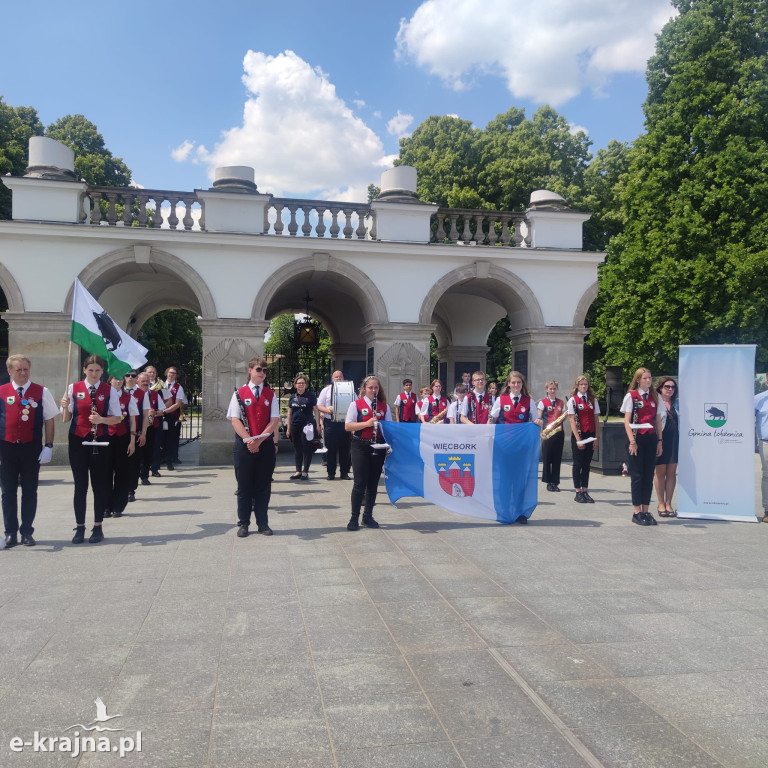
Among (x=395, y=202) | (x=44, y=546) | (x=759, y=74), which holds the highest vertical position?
(x=759, y=74)

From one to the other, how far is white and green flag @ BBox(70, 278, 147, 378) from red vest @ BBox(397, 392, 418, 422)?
4623mm

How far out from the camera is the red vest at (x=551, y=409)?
36.9 ft

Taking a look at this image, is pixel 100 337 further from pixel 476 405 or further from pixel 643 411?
pixel 643 411

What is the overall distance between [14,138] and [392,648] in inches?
1194

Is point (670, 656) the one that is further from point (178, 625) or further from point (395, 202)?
→ point (395, 202)

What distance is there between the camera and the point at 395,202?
15.6 m

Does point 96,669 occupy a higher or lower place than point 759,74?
lower

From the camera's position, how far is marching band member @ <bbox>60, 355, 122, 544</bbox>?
723 cm

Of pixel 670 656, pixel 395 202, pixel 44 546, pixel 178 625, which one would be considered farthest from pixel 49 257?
pixel 670 656

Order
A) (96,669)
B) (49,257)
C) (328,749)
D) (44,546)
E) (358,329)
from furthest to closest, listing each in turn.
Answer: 1. (358,329)
2. (49,257)
3. (44,546)
4. (96,669)
5. (328,749)

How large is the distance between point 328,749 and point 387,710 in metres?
0.45

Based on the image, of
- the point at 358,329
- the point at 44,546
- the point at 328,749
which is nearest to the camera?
the point at 328,749

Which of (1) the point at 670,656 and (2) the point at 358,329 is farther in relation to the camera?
(2) the point at 358,329

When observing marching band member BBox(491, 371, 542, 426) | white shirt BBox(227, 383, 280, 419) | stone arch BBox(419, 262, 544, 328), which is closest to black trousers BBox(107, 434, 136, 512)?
white shirt BBox(227, 383, 280, 419)
